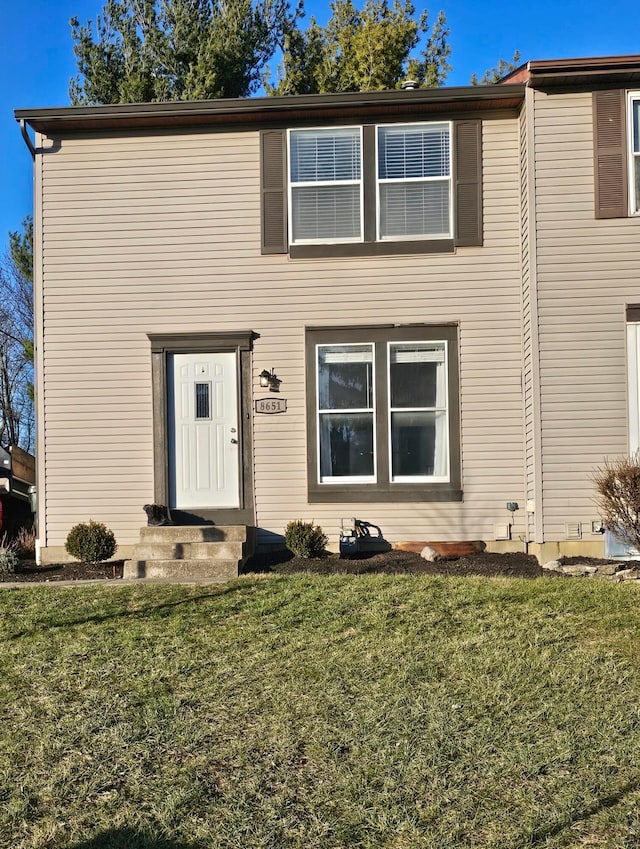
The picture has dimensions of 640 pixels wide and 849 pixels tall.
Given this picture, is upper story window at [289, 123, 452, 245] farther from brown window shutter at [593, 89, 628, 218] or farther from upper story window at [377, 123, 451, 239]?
brown window shutter at [593, 89, 628, 218]

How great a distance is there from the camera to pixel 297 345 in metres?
9.66

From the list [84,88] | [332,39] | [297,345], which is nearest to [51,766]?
[297,345]

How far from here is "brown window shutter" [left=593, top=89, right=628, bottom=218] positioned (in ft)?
29.0

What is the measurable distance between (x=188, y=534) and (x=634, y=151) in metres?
6.39

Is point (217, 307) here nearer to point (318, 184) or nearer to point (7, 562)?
point (318, 184)

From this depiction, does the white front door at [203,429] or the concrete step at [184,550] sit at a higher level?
the white front door at [203,429]

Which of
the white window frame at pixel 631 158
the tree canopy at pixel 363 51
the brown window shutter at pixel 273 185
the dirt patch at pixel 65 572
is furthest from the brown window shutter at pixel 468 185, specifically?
the tree canopy at pixel 363 51

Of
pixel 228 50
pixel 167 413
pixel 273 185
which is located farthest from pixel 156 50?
pixel 167 413

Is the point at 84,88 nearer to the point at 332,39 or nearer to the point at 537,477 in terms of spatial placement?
the point at 332,39

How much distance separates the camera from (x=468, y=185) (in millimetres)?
9508

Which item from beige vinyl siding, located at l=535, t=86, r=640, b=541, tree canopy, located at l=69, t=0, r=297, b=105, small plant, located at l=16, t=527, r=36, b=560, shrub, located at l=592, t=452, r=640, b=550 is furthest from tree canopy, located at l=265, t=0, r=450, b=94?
shrub, located at l=592, t=452, r=640, b=550

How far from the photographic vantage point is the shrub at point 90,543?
30.3 feet

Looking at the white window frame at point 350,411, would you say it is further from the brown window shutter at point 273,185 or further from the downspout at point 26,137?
the downspout at point 26,137

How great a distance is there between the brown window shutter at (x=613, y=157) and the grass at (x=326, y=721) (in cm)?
424
